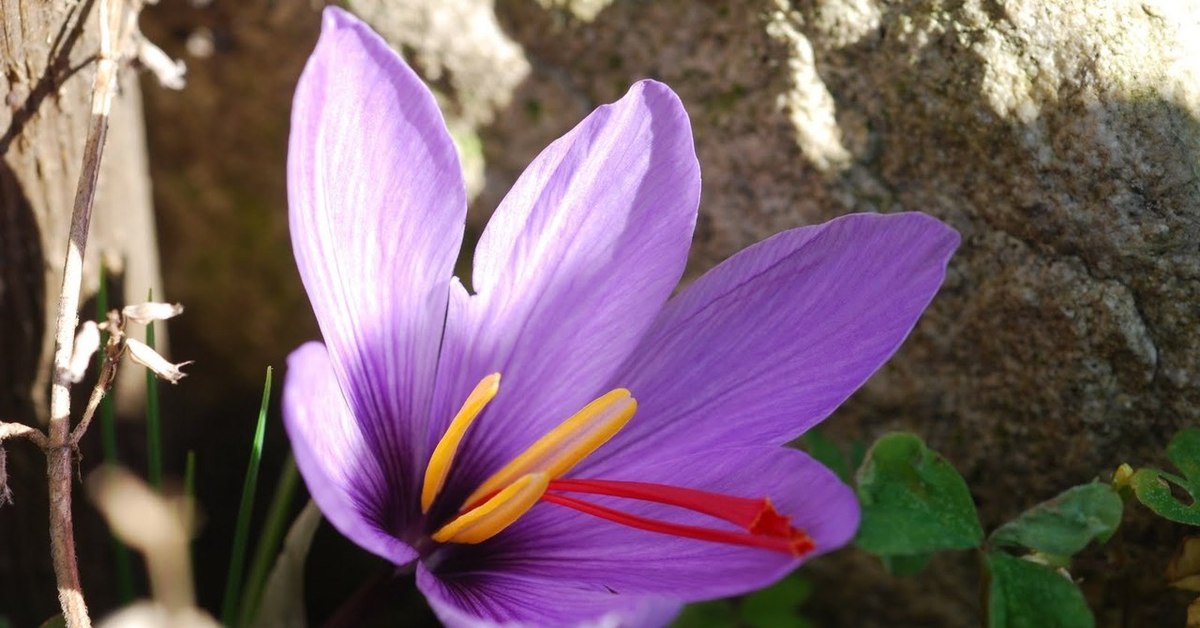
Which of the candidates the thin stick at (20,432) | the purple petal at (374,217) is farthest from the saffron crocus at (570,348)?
the thin stick at (20,432)

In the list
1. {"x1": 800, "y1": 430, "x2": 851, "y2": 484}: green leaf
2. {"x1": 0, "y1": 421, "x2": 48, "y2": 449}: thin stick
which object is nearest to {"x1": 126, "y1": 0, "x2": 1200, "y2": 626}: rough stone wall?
{"x1": 800, "y1": 430, "x2": 851, "y2": 484}: green leaf

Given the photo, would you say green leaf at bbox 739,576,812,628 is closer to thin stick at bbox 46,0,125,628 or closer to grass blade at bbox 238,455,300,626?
grass blade at bbox 238,455,300,626

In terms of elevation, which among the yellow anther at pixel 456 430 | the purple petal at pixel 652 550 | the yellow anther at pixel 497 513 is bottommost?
the purple petal at pixel 652 550

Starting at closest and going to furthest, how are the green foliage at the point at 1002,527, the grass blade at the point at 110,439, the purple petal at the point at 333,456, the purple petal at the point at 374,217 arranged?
the purple petal at the point at 333,456
the purple petal at the point at 374,217
the green foliage at the point at 1002,527
the grass blade at the point at 110,439

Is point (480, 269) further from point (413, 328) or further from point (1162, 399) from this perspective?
point (1162, 399)

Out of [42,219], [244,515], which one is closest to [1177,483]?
[244,515]

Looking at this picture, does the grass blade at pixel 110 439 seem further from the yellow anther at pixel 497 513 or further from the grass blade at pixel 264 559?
the yellow anther at pixel 497 513

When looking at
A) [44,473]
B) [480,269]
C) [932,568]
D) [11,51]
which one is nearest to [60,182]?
[11,51]
